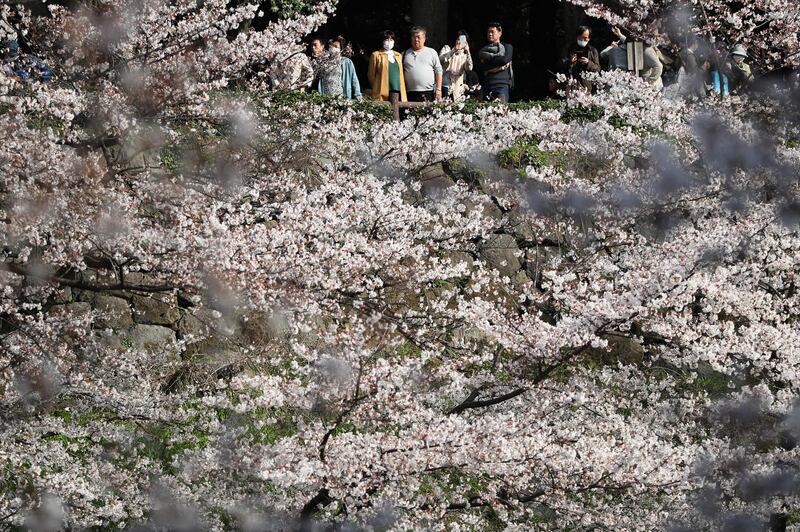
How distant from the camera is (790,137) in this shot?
11406mm

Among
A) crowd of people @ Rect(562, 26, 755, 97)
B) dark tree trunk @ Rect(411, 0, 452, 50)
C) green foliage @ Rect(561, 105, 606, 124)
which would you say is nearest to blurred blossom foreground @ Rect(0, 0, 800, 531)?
crowd of people @ Rect(562, 26, 755, 97)

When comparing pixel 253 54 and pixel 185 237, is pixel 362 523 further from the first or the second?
pixel 253 54

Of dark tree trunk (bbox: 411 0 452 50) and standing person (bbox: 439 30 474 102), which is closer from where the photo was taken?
standing person (bbox: 439 30 474 102)

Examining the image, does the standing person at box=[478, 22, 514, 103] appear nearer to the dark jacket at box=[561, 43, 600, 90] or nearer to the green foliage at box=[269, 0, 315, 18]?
the dark jacket at box=[561, 43, 600, 90]

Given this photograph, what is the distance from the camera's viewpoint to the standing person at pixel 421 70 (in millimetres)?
12508

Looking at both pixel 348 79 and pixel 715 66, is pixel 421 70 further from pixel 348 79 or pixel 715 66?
pixel 715 66

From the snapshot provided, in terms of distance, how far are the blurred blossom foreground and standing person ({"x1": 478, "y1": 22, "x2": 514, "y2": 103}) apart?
6.46 feet

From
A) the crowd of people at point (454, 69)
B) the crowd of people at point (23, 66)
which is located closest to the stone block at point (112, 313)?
the crowd of people at point (23, 66)

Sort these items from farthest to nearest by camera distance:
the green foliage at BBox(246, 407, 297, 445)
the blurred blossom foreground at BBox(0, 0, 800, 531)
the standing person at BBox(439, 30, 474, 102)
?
the standing person at BBox(439, 30, 474, 102) → the green foliage at BBox(246, 407, 297, 445) → the blurred blossom foreground at BBox(0, 0, 800, 531)

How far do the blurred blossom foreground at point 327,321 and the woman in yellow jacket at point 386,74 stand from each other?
5.03ft

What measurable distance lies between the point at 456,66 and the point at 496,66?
494 millimetres

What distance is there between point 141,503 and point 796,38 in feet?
25.4

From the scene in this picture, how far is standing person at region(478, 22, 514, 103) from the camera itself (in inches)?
506

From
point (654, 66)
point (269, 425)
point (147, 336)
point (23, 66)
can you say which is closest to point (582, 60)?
point (654, 66)
